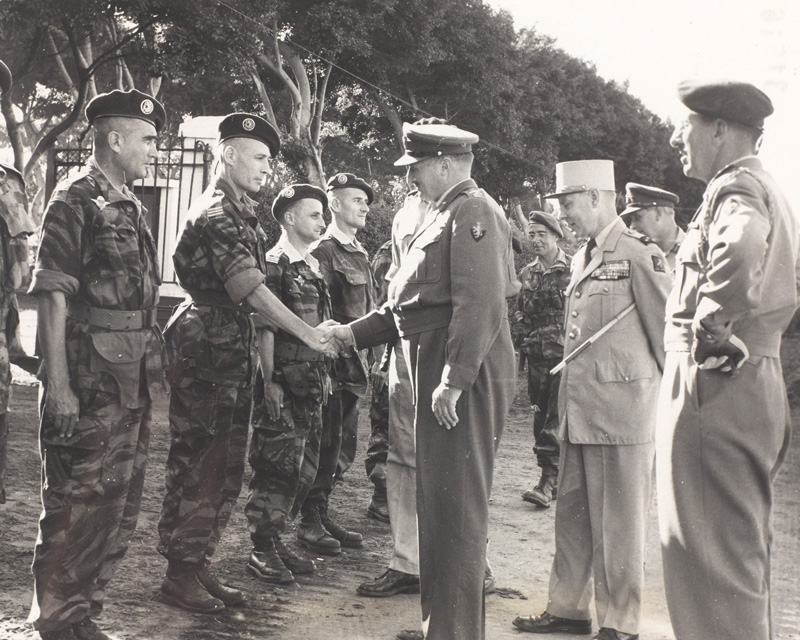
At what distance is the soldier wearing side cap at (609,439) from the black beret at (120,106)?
2311 mm

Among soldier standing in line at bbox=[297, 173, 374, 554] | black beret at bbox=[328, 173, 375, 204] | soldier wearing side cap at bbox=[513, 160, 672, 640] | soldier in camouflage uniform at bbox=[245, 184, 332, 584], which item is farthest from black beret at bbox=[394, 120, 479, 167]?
black beret at bbox=[328, 173, 375, 204]

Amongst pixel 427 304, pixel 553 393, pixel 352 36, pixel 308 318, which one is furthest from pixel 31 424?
pixel 352 36

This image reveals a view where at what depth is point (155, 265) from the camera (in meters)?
4.15

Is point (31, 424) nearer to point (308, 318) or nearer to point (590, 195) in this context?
point (308, 318)

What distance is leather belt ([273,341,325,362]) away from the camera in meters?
5.31

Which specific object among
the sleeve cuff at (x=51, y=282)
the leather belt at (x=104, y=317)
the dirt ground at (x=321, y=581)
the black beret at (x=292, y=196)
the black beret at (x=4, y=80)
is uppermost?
the black beret at (x=4, y=80)

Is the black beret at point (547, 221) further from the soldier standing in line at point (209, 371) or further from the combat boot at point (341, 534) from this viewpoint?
the soldier standing in line at point (209, 371)

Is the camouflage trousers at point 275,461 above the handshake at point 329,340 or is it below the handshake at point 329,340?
below

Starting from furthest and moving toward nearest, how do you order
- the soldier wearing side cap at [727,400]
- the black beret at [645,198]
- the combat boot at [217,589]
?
the black beret at [645,198], the combat boot at [217,589], the soldier wearing side cap at [727,400]

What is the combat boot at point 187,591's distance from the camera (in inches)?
170

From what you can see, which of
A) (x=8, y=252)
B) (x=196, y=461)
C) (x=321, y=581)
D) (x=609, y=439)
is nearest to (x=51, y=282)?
(x=196, y=461)

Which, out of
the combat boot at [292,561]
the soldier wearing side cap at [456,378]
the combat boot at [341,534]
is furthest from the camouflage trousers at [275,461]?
the soldier wearing side cap at [456,378]

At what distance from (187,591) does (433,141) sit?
246 cm

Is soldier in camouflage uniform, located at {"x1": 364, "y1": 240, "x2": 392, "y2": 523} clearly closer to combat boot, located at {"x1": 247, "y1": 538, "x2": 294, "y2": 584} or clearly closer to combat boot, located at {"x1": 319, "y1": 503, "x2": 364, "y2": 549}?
combat boot, located at {"x1": 319, "y1": 503, "x2": 364, "y2": 549}
